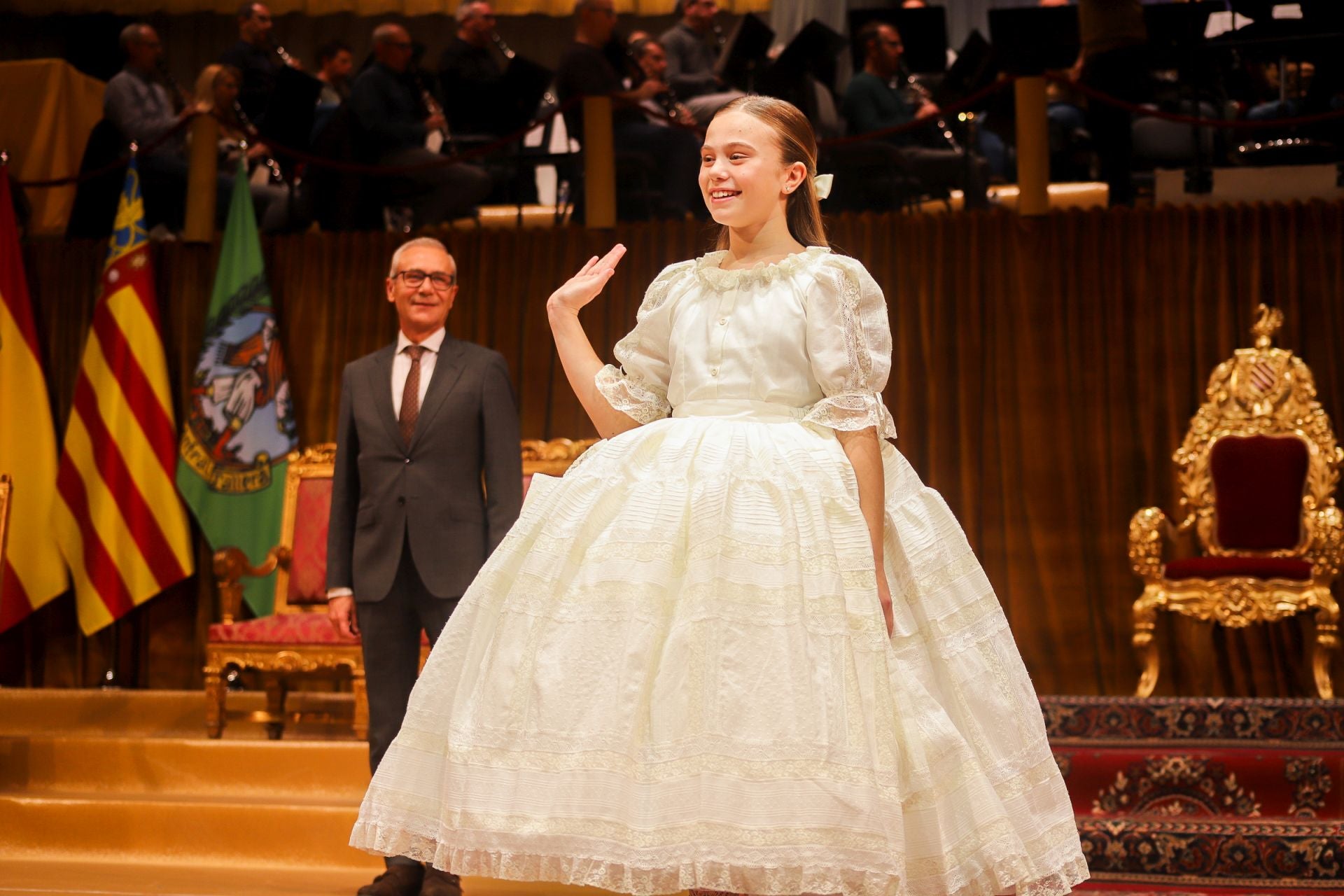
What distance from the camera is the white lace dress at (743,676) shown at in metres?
1.82

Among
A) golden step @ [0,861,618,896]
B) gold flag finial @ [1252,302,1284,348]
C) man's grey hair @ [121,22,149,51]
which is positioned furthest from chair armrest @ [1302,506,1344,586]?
man's grey hair @ [121,22,149,51]

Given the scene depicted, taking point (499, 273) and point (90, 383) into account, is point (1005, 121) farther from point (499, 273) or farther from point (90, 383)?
point (90, 383)

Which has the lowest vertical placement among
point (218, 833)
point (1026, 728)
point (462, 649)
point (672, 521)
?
point (218, 833)

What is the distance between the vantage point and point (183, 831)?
14.3 ft

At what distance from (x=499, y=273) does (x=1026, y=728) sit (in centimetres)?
507

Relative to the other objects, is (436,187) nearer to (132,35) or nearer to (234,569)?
(132,35)

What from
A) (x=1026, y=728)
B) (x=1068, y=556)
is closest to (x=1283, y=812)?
(x=1068, y=556)

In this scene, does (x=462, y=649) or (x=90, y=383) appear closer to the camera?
(x=462, y=649)

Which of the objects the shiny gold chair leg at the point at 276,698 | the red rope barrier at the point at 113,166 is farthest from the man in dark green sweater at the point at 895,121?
the shiny gold chair leg at the point at 276,698

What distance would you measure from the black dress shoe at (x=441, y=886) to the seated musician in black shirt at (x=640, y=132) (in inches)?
158

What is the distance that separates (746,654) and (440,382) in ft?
5.99

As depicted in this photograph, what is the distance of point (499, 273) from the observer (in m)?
6.82

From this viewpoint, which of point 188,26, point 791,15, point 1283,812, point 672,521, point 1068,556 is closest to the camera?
point 672,521

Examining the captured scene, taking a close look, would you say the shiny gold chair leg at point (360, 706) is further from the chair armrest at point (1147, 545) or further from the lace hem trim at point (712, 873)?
the lace hem trim at point (712, 873)
